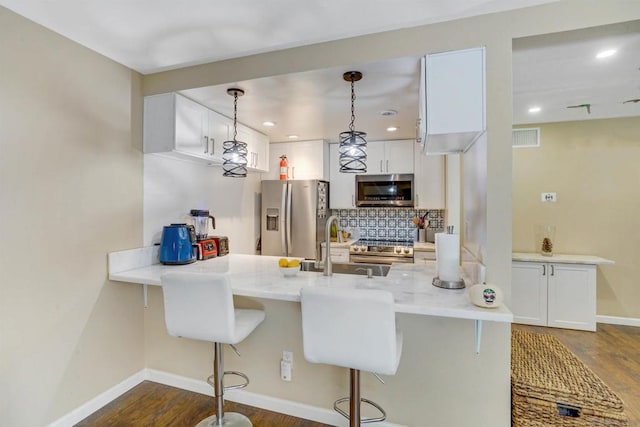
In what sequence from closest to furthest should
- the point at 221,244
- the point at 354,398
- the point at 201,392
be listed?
the point at 354,398
the point at 201,392
the point at 221,244

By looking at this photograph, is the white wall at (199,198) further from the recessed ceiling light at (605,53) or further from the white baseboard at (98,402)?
the recessed ceiling light at (605,53)

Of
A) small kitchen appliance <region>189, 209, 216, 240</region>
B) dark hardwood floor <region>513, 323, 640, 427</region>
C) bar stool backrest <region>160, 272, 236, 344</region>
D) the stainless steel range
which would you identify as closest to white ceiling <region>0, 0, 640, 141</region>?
small kitchen appliance <region>189, 209, 216, 240</region>

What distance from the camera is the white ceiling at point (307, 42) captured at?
1.68m

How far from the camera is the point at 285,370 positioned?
7.02 ft

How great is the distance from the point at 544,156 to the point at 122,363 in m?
5.02

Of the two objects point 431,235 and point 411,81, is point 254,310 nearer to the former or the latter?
point 411,81

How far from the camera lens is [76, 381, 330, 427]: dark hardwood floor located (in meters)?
2.04

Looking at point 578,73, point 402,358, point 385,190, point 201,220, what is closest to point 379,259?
point 385,190

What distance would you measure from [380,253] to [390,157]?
4.25 ft

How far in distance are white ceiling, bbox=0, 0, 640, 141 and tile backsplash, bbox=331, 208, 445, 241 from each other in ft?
5.93

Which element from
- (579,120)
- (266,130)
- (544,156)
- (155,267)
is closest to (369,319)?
(155,267)

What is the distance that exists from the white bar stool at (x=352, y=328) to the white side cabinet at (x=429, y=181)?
2852mm

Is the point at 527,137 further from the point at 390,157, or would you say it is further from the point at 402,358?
the point at 402,358

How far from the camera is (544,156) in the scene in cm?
397
